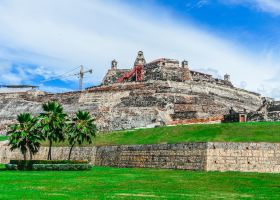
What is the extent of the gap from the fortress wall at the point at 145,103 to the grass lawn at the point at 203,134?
1016 cm

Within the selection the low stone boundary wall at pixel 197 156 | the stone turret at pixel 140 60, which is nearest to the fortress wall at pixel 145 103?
the low stone boundary wall at pixel 197 156

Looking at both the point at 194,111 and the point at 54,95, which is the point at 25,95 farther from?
the point at 194,111

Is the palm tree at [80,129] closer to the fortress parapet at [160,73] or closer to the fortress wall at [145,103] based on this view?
the fortress wall at [145,103]

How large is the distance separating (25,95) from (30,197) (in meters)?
70.7

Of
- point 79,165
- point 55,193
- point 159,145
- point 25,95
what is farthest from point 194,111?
point 55,193

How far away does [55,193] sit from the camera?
20.0 meters

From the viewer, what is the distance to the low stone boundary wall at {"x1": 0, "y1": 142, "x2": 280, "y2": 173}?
117 ft

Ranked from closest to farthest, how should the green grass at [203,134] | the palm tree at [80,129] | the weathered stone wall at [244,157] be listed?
the weathered stone wall at [244,157]
the green grass at [203,134]
the palm tree at [80,129]

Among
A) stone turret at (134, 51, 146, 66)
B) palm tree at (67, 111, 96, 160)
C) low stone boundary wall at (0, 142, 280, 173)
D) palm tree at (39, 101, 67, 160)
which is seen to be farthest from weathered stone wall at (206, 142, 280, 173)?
stone turret at (134, 51, 146, 66)

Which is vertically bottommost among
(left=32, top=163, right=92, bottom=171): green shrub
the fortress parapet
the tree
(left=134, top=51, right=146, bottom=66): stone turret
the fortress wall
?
(left=32, top=163, right=92, bottom=171): green shrub

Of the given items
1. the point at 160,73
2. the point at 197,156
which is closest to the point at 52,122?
the point at 197,156

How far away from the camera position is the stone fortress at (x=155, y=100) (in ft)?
198

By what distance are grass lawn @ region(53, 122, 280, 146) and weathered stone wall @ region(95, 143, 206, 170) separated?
4.52 feet

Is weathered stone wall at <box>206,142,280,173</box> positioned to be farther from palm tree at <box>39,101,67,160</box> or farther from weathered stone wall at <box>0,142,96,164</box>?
palm tree at <box>39,101,67,160</box>
